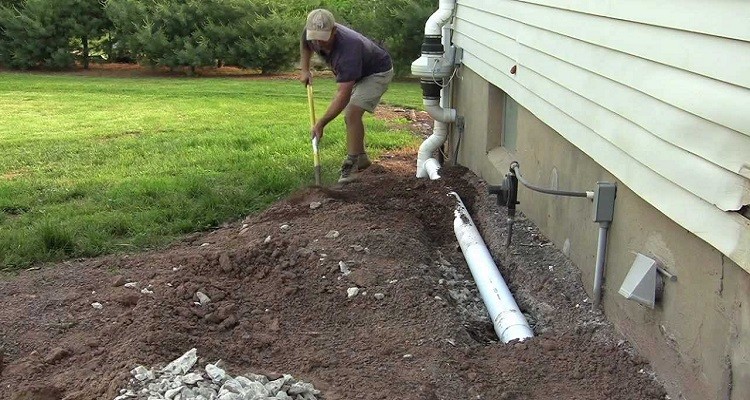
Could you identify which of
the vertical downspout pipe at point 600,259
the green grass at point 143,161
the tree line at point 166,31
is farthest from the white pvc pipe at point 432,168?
the tree line at point 166,31

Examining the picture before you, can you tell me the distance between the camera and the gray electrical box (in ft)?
12.8

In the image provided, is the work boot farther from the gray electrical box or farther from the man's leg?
the gray electrical box

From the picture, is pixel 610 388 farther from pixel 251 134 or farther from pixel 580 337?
pixel 251 134

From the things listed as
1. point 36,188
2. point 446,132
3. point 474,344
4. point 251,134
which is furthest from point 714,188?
point 251,134

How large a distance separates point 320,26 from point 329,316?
10.8 ft

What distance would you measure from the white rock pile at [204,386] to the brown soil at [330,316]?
96 millimetres

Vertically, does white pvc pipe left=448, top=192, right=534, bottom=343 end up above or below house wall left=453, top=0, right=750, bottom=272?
below

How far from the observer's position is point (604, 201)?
154 inches

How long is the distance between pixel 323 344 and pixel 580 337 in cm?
127

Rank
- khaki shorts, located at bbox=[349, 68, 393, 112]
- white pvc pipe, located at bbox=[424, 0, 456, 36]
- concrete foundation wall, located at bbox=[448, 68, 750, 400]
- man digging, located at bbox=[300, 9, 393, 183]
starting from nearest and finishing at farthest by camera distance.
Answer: concrete foundation wall, located at bbox=[448, 68, 750, 400] < man digging, located at bbox=[300, 9, 393, 183] < khaki shorts, located at bbox=[349, 68, 393, 112] < white pvc pipe, located at bbox=[424, 0, 456, 36]

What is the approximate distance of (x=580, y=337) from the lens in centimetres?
391

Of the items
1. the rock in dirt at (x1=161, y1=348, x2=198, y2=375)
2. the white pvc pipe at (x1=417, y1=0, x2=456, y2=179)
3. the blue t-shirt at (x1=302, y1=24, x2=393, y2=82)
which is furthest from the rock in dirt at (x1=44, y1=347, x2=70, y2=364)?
the white pvc pipe at (x1=417, y1=0, x2=456, y2=179)

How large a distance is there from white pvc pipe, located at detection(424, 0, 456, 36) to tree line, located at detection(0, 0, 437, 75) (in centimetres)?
990

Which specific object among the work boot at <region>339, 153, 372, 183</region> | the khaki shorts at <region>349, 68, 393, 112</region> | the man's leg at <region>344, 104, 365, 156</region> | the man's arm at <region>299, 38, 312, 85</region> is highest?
the man's arm at <region>299, 38, 312, 85</region>
